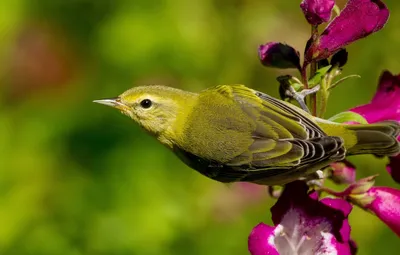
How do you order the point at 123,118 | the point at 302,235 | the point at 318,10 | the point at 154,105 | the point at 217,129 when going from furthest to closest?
the point at 123,118 → the point at 154,105 → the point at 217,129 → the point at 302,235 → the point at 318,10

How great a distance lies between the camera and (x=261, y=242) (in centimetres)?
205

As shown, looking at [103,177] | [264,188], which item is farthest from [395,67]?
[103,177]

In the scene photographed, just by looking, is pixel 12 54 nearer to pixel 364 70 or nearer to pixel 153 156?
pixel 153 156

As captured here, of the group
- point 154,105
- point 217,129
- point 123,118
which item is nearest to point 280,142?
point 217,129

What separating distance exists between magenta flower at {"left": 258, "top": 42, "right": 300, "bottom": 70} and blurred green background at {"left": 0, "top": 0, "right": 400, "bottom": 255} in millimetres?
1959

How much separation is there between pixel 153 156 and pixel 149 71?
0.54 m

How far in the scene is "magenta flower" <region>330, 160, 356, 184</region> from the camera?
7.10 ft

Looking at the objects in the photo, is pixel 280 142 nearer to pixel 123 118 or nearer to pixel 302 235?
pixel 302 235

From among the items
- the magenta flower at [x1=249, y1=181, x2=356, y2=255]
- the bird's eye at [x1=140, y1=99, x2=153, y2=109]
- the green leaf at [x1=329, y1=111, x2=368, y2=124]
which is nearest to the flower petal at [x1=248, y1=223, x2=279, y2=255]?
the magenta flower at [x1=249, y1=181, x2=356, y2=255]

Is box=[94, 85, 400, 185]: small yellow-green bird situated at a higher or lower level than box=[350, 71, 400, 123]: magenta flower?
lower

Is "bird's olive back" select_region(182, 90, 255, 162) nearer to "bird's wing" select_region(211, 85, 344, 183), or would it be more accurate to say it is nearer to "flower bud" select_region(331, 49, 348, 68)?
"bird's wing" select_region(211, 85, 344, 183)

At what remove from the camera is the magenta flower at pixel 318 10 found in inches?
80.0

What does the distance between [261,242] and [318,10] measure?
631mm

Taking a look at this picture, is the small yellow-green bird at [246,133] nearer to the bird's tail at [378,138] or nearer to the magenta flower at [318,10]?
the bird's tail at [378,138]
